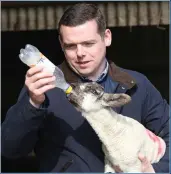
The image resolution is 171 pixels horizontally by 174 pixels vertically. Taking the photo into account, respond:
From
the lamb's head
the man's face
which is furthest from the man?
the lamb's head

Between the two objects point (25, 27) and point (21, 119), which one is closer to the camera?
point (21, 119)

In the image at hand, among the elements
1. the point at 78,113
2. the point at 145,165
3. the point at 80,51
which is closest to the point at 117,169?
the point at 145,165

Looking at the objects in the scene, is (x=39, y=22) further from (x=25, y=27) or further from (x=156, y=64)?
(x=156, y=64)

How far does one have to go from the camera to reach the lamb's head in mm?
2459

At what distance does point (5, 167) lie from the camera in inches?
252

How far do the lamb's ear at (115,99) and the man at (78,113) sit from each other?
0.58 feet

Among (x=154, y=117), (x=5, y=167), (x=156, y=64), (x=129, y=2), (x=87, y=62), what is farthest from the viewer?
(x=156, y=64)

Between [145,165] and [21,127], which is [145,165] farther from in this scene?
[21,127]

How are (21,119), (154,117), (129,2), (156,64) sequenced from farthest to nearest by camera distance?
(156,64)
(129,2)
(154,117)
(21,119)

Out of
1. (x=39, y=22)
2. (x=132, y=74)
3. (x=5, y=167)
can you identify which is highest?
(x=39, y=22)

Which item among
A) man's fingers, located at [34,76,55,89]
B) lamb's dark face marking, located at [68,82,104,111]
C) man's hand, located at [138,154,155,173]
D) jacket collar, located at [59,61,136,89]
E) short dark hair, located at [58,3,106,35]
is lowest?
man's hand, located at [138,154,155,173]

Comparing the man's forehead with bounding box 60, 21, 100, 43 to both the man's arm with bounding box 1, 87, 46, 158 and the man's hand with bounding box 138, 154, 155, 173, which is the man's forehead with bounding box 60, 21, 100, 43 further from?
the man's hand with bounding box 138, 154, 155, 173

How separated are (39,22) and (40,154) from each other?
2.23 metres

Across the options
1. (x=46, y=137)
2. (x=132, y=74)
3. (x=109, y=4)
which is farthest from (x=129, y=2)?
(x=46, y=137)
